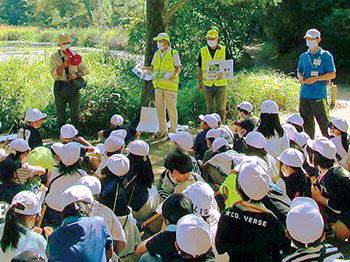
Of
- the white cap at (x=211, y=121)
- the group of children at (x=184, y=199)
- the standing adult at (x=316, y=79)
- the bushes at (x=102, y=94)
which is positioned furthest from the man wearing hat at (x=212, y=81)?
the white cap at (x=211, y=121)

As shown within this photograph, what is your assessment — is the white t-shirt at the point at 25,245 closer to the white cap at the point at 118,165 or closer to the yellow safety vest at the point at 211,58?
the white cap at the point at 118,165

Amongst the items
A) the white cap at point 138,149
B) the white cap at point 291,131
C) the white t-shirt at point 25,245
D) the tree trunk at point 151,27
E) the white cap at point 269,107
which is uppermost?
the tree trunk at point 151,27

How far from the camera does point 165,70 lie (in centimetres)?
769

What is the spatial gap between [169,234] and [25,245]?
93cm

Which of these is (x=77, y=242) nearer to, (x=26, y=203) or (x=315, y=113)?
(x=26, y=203)

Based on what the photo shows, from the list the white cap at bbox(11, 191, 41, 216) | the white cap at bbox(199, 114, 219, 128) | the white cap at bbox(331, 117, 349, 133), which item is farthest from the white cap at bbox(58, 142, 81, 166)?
the white cap at bbox(331, 117, 349, 133)

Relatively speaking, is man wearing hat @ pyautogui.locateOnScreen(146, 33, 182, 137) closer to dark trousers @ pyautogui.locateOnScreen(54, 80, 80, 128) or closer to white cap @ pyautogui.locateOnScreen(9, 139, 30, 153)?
dark trousers @ pyautogui.locateOnScreen(54, 80, 80, 128)

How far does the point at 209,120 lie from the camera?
19.1 ft

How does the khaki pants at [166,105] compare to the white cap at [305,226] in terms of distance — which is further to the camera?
the khaki pants at [166,105]

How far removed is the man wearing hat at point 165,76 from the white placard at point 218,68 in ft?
1.79

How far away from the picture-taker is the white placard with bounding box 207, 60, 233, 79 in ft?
25.8

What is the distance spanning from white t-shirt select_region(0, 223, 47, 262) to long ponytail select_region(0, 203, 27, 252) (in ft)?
0.09

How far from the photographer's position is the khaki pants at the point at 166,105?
782 cm

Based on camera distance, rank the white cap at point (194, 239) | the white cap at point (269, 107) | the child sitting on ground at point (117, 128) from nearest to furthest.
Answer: the white cap at point (194, 239) → the white cap at point (269, 107) → the child sitting on ground at point (117, 128)
